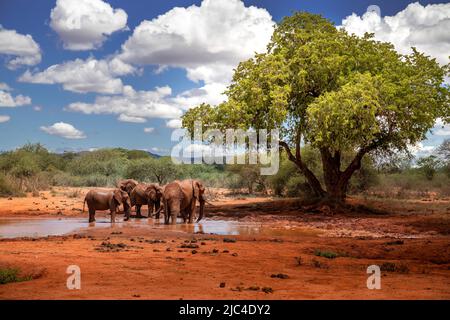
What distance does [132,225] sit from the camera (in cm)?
1812

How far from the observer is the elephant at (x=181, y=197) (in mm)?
18656

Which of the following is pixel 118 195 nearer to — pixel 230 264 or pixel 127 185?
pixel 127 185

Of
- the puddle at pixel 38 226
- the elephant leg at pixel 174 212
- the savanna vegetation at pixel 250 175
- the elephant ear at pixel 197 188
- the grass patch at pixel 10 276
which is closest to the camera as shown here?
the grass patch at pixel 10 276

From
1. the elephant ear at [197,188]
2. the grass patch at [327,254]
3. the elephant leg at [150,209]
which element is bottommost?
the grass patch at [327,254]

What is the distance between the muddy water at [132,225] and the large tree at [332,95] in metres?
5.24

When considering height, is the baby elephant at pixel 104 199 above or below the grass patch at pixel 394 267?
above

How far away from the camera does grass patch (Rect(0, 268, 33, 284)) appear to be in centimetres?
818

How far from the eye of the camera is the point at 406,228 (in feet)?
59.9

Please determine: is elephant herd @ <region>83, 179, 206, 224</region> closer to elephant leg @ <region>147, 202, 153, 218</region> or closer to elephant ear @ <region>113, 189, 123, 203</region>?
elephant ear @ <region>113, 189, 123, 203</region>

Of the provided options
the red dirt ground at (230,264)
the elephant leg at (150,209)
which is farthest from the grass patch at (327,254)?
the elephant leg at (150,209)

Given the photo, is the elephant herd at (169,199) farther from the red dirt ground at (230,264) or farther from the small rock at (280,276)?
the small rock at (280,276)

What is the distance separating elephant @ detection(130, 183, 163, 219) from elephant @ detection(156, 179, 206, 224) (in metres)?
1.92
